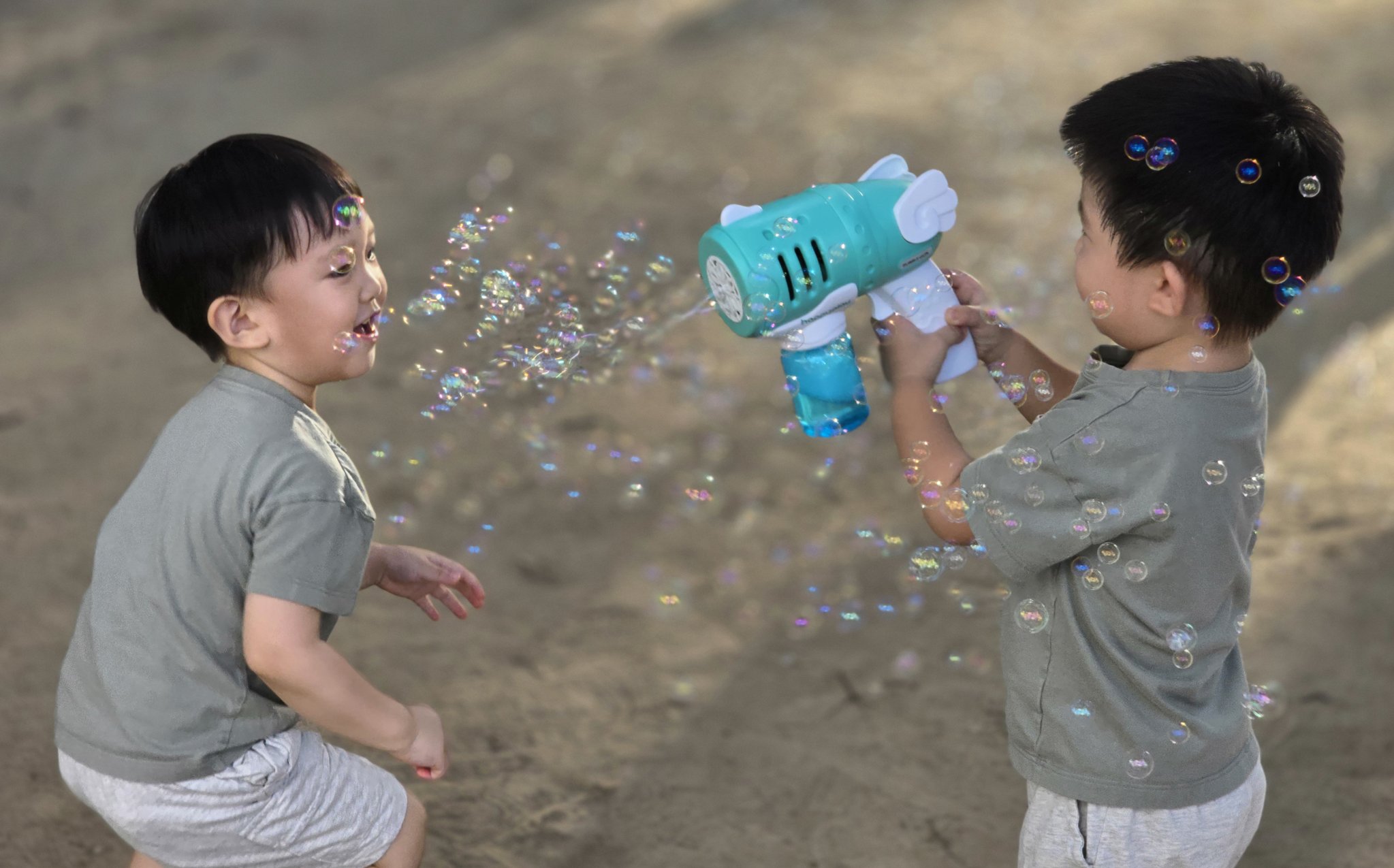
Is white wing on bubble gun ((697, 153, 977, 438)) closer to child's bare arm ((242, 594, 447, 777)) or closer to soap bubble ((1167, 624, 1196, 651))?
soap bubble ((1167, 624, 1196, 651))

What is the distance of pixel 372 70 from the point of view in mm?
6914

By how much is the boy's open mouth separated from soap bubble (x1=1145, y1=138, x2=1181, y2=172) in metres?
1.16

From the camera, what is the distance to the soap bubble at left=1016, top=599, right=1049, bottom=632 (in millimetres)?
2102

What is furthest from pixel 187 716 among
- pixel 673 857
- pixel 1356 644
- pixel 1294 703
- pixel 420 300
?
pixel 1356 644

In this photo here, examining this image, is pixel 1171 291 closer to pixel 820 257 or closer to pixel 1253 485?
pixel 1253 485

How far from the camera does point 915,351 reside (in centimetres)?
222

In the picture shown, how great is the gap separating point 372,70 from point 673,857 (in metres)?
5.15

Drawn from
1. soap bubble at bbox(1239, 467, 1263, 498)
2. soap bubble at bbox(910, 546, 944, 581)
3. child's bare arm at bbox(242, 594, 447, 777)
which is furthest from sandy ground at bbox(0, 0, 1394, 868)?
soap bubble at bbox(1239, 467, 1263, 498)

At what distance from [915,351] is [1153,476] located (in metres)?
0.45

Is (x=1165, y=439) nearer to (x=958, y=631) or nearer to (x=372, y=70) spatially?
(x=958, y=631)

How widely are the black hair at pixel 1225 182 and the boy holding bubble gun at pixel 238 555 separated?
1120 millimetres

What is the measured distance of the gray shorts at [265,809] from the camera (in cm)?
206

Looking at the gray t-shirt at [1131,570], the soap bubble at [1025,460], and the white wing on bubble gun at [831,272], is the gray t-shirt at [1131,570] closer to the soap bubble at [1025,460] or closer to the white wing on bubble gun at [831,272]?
the soap bubble at [1025,460]

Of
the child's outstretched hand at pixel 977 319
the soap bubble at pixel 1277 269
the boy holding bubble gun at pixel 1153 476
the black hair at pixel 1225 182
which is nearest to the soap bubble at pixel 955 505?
the boy holding bubble gun at pixel 1153 476
